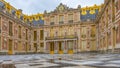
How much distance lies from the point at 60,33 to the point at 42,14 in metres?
8.11

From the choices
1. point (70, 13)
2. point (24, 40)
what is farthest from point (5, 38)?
point (70, 13)

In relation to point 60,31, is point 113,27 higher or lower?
lower

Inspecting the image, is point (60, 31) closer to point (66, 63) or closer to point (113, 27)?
point (113, 27)

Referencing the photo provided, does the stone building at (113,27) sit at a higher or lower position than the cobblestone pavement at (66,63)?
higher

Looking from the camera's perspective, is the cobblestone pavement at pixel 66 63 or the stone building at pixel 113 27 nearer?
the cobblestone pavement at pixel 66 63

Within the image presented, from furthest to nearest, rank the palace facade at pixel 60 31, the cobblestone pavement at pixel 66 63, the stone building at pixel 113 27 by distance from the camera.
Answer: the palace facade at pixel 60 31 < the stone building at pixel 113 27 < the cobblestone pavement at pixel 66 63

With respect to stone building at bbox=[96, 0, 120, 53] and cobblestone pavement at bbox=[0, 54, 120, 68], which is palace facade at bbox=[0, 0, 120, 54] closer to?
stone building at bbox=[96, 0, 120, 53]

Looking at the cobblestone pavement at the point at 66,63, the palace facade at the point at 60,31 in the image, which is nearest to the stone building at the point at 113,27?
the cobblestone pavement at the point at 66,63

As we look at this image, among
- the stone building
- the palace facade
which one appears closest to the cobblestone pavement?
the stone building

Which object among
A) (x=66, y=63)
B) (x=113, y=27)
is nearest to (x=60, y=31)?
(x=113, y=27)

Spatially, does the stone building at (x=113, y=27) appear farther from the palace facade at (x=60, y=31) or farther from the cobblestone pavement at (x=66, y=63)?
the palace facade at (x=60, y=31)

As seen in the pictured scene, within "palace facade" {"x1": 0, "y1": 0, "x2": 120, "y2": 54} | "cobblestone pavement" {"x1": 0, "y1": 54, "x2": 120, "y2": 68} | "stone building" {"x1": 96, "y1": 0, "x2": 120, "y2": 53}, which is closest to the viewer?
"cobblestone pavement" {"x1": 0, "y1": 54, "x2": 120, "y2": 68}

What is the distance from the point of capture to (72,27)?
39.8 metres

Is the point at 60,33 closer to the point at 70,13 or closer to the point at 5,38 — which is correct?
the point at 70,13
